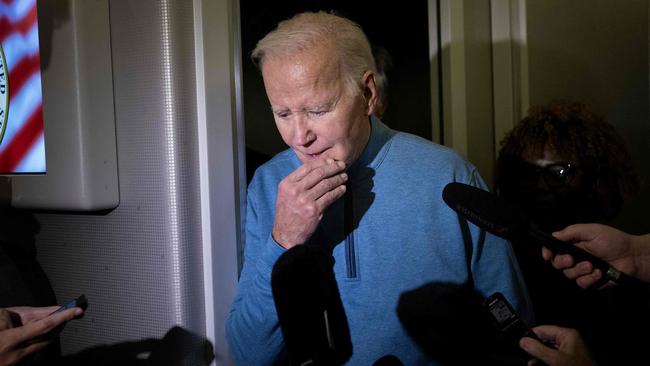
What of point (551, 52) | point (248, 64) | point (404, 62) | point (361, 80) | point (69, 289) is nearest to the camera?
point (361, 80)

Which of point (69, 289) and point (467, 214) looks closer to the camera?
point (467, 214)

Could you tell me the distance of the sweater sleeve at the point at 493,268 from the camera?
1.11 m

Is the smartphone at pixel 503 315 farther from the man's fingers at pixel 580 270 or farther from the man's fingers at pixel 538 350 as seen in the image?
the man's fingers at pixel 580 270

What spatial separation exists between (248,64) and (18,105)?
1168 mm

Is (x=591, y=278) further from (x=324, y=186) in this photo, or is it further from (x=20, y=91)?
(x=20, y=91)

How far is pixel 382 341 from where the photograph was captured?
107cm

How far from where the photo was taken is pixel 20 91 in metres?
1.14

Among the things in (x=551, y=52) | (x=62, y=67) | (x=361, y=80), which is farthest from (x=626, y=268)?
(x=62, y=67)

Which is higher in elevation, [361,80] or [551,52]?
[551,52]

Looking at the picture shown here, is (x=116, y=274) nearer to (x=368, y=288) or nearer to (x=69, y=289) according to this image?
(x=69, y=289)

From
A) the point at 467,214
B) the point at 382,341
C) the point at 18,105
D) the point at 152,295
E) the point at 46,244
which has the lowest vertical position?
the point at 382,341

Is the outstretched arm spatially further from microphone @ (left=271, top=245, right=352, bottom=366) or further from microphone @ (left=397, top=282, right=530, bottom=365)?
microphone @ (left=271, top=245, right=352, bottom=366)

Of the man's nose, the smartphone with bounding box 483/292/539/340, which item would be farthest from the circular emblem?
the smartphone with bounding box 483/292/539/340

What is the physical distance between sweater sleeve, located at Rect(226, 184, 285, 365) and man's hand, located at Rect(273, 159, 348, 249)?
4cm
